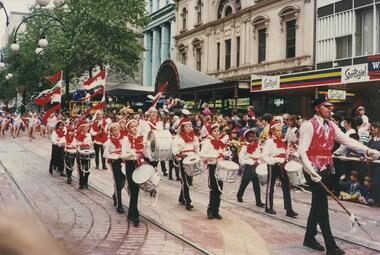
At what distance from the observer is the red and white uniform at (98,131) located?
1597 centimetres

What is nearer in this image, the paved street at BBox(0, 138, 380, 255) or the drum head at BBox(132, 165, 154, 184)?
the paved street at BBox(0, 138, 380, 255)

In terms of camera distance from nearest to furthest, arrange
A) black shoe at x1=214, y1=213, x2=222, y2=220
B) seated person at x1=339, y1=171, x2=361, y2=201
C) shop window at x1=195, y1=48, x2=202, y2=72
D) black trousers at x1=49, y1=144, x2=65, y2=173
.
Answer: black shoe at x1=214, y1=213, x2=222, y2=220 < seated person at x1=339, y1=171, x2=361, y2=201 < black trousers at x1=49, y1=144, x2=65, y2=173 < shop window at x1=195, y1=48, x2=202, y2=72

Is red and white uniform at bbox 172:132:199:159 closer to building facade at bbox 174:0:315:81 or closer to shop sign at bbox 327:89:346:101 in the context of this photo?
shop sign at bbox 327:89:346:101

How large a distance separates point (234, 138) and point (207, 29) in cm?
2087

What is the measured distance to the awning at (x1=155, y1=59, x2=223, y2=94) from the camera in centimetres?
2923

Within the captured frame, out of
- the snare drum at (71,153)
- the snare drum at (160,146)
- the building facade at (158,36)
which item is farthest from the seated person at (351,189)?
the building facade at (158,36)

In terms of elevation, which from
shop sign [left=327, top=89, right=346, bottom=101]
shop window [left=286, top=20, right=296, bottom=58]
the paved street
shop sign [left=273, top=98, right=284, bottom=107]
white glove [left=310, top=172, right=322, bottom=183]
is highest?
shop window [left=286, top=20, right=296, bottom=58]

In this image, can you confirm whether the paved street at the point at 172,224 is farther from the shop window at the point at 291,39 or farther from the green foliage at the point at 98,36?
the green foliage at the point at 98,36

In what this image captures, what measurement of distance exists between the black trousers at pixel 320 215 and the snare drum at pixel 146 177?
2765 mm

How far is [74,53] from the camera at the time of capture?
3225 cm

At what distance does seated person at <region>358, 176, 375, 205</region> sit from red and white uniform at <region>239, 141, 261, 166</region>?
2612 mm

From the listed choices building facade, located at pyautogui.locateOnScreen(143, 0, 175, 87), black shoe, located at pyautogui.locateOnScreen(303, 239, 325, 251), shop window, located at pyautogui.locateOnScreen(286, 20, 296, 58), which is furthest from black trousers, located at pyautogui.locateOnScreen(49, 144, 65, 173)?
building facade, located at pyautogui.locateOnScreen(143, 0, 175, 87)

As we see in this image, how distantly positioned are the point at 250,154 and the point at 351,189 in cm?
275

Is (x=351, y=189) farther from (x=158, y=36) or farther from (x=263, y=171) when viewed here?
(x=158, y=36)
